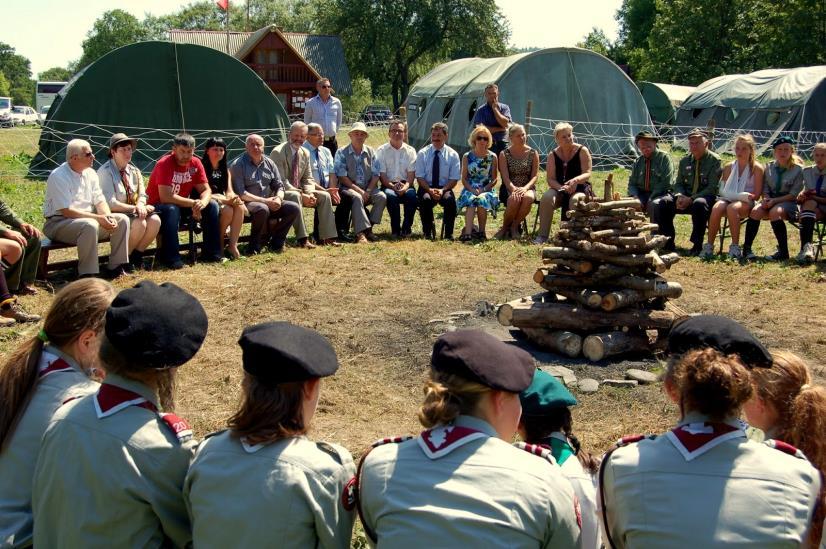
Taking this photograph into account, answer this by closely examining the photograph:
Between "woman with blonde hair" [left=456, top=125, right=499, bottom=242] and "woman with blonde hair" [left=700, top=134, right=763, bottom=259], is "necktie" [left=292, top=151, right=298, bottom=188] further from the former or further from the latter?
"woman with blonde hair" [left=700, top=134, right=763, bottom=259]

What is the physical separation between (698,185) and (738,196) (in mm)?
579

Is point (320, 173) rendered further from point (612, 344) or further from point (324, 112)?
point (612, 344)

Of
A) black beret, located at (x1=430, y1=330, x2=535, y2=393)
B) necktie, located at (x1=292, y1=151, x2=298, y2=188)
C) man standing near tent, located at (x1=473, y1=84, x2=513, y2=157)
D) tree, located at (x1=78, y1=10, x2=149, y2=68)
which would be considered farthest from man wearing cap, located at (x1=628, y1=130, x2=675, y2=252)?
tree, located at (x1=78, y1=10, x2=149, y2=68)

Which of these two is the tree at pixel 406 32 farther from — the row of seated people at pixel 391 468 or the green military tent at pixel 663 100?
the row of seated people at pixel 391 468

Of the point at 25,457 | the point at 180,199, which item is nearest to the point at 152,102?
the point at 180,199

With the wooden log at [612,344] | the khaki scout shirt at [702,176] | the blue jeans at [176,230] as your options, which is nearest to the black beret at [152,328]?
the wooden log at [612,344]

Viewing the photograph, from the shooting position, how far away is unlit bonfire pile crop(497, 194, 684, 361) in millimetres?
6652

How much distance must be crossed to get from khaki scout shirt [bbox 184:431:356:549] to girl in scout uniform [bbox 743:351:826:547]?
56.4 inches

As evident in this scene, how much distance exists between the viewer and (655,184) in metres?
11.3

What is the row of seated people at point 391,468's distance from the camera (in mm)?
2266

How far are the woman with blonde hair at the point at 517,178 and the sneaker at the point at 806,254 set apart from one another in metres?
3.43

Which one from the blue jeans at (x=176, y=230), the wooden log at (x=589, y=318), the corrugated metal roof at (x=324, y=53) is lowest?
the wooden log at (x=589, y=318)

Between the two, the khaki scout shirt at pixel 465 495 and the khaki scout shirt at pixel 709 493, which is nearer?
the khaki scout shirt at pixel 465 495

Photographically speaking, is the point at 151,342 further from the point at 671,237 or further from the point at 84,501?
the point at 671,237
